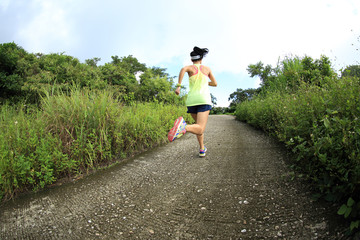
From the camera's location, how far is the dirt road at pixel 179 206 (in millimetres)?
2264

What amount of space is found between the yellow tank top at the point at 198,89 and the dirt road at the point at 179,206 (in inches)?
48.0

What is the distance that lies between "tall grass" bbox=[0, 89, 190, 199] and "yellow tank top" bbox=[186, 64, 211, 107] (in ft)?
5.31

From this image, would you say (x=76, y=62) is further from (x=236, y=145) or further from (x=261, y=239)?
(x=261, y=239)

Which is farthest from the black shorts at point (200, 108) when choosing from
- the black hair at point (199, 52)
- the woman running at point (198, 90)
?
the black hair at point (199, 52)

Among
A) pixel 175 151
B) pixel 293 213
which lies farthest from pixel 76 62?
pixel 293 213

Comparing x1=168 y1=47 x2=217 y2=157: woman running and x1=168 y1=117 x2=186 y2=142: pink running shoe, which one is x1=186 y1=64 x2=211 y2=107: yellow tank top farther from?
x1=168 y1=117 x2=186 y2=142: pink running shoe

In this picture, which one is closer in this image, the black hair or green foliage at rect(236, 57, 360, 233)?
green foliage at rect(236, 57, 360, 233)

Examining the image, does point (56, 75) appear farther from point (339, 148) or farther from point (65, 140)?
point (339, 148)

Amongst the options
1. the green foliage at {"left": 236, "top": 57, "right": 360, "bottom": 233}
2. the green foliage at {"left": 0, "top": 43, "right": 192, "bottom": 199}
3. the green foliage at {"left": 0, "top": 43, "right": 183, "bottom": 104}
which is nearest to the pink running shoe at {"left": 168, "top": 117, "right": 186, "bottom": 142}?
the green foliage at {"left": 0, "top": 43, "right": 192, "bottom": 199}

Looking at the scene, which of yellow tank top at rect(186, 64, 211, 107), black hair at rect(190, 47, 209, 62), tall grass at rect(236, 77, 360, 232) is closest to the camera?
tall grass at rect(236, 77, 360, 232)

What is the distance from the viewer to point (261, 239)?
6.87 ft

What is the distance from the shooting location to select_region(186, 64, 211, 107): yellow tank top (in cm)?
392

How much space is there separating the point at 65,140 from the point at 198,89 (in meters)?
2.58

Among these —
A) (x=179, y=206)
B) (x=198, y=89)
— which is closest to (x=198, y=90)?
(x=198, y=89)
